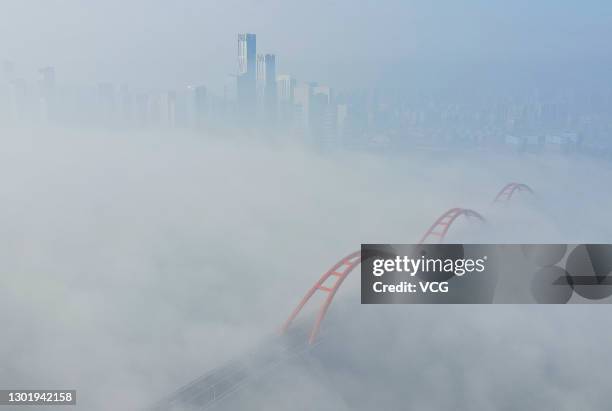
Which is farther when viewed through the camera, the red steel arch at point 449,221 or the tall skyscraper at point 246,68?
the tall skyscraper at point 246,68

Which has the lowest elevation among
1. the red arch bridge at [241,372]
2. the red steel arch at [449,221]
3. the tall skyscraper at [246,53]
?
the red arch bridge at [241,372]

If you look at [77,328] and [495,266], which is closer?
[495,266]

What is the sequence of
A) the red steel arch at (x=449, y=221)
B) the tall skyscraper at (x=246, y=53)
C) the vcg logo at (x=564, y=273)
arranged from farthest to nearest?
the tall skyscraper at (x=246, y=53) → the red steel arch at (x=449, y=221) → the vcg logo at (x=564, y=273)

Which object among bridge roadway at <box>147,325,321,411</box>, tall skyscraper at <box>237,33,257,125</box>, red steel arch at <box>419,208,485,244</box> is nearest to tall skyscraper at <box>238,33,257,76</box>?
tall skyscraper at <box>237,33,257,125</box>

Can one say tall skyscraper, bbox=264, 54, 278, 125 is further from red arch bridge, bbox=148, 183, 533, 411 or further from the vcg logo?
the vcg logo

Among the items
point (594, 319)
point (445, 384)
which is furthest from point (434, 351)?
point (594, 319)

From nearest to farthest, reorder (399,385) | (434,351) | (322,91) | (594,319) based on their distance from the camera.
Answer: (399,385) → (434,351) → (594,319) → (322,91)

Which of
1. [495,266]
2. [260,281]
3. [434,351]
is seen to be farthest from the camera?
[260,281]

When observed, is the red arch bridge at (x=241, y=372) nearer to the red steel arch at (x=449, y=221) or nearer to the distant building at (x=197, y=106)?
the red steel arch at (x=449, y=221)

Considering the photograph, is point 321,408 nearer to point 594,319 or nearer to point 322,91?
point 594,319

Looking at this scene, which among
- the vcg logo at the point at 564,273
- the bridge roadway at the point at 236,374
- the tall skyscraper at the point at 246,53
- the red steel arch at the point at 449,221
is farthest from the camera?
the tall skyscraper at the point at 246,53

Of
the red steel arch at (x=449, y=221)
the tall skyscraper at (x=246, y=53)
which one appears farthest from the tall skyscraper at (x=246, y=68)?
the red steel arch at (x=449, y=221)
